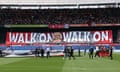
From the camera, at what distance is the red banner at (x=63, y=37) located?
79000 millimetres

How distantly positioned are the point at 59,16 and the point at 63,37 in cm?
601

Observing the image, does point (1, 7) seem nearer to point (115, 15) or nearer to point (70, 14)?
point (70, 14)

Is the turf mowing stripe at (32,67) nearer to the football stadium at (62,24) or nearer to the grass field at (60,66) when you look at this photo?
the grass field at (60,66)

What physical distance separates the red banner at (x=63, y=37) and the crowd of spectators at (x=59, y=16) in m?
2.85

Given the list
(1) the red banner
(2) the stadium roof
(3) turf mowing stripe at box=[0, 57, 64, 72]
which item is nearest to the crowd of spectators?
(2) the stadium roof

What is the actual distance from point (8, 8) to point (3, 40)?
947 centimetres

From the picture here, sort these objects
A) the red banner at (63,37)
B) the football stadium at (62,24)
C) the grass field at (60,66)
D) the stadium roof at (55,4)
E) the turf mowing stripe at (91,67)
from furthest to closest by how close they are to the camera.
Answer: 1. the stadium roof at (55,4)
2. the football stadium at (62,24)
3. the red banner at (63,37)
4. the grass field at (60,66)
5. the turf mowing stripe at (91,67)

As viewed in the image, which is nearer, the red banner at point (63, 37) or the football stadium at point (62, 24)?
the red banner at point (63, 37)

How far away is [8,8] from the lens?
8688cm

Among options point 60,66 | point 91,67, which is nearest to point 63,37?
point 60,66

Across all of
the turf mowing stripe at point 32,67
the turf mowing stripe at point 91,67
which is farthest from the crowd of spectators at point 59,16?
the turf mowing stripe at point 32,67

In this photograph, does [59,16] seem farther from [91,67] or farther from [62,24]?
[91,67]

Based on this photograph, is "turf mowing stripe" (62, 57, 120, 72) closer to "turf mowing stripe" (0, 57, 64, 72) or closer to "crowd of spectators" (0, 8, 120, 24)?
"turf mowing stripe" (0, 57, 64, 72)

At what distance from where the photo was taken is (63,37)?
7969 cm
